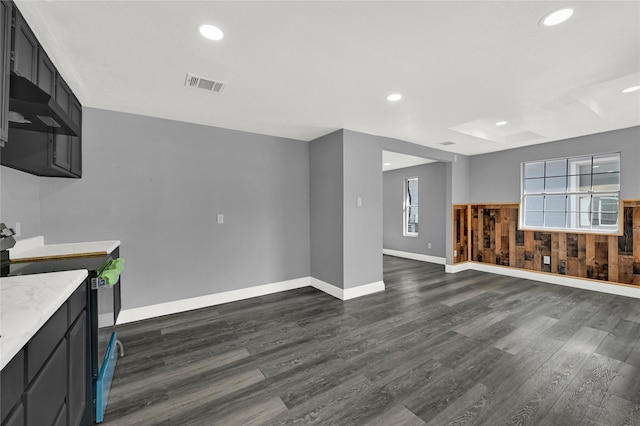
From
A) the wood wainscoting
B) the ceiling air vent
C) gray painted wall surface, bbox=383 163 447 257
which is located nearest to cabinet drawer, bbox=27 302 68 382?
the ceiling air vent

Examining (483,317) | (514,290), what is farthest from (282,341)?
(514,290)

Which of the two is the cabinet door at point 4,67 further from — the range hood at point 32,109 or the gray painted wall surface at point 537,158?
the gray painted wall surface at point 537,158

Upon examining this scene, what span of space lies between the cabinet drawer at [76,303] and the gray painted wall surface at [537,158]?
255 inches

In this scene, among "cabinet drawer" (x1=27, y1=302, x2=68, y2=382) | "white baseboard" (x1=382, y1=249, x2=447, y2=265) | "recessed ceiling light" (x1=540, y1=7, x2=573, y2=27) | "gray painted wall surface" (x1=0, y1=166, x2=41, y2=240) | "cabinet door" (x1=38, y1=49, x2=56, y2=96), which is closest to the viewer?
"cabinet drawer" (x1=27, y1=302, x2=68, y2=382)

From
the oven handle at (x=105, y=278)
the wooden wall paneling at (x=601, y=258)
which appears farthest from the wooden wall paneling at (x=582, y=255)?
the oven handle at (x=105, y=278)

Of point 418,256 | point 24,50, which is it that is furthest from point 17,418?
point 418,256

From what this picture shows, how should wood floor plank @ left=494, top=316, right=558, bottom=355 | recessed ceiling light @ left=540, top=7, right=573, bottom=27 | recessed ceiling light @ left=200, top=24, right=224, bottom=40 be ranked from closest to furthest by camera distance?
recessed ceiling light @ left=540, top=7, right=573, bottom=27
recessed ceiling light @ left=200, top=24, right=224, bottom=40
wood floor plank @ left=494, top=316, right=558, bottom=355

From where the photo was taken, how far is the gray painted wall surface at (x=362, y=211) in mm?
4070

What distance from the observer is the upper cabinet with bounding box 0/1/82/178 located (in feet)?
5.04

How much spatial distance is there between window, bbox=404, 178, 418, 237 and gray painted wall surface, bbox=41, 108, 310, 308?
3881 millimetres

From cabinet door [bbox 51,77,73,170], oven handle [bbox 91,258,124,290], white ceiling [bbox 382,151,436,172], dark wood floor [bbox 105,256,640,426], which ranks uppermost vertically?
white ceiling [bbox 382,151,436,172]

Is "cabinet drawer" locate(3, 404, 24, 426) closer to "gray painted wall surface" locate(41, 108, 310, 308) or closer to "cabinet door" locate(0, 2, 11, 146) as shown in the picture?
"cabinet door" locate(0, 2, 11, 146)

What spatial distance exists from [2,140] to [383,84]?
8.82ft

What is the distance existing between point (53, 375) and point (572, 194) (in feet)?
22.1
